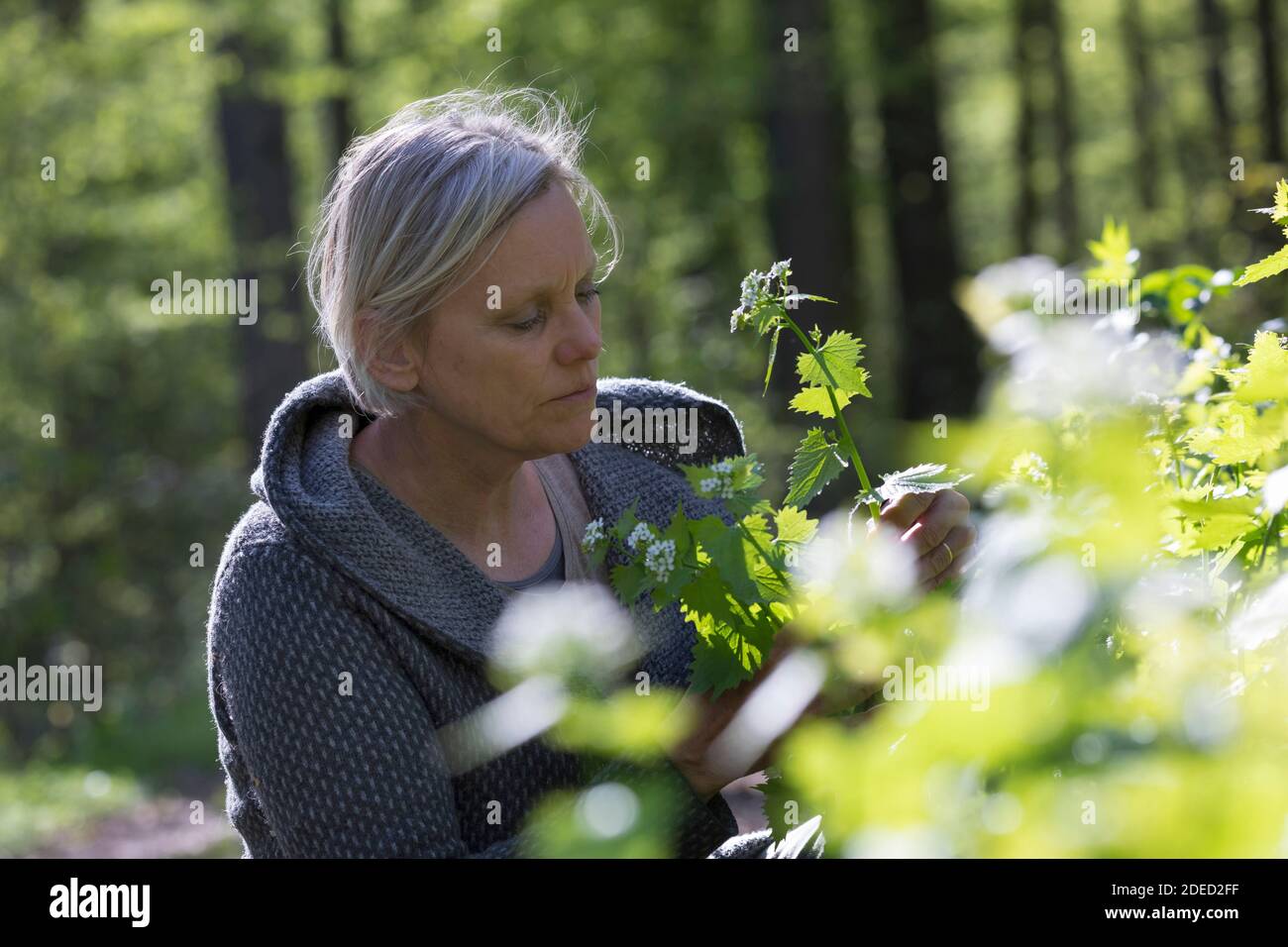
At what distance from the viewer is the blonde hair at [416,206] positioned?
2.22 m

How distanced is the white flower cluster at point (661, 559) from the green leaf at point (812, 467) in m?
0.14

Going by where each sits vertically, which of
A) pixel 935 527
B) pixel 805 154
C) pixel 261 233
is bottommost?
pixel 935 527

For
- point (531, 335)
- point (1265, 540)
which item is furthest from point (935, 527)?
point (531, 335)

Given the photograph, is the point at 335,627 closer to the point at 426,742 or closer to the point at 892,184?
the point at 426,742

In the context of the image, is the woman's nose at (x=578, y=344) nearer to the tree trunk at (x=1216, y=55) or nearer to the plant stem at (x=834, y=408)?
the plant stem at (x=834, y=408)

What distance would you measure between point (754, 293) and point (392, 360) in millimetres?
1027

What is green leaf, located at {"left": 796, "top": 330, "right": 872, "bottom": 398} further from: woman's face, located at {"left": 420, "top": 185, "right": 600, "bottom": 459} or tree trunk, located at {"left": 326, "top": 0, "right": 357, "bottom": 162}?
tree trunk, located at {"left": 326, "top": 0, "right": 357, "bottom": 162}

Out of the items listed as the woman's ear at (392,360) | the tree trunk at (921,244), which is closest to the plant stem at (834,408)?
the woman's ear at (392,360)

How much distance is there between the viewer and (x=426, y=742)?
195 cm

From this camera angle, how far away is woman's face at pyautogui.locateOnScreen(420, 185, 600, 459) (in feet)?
A: 7.23

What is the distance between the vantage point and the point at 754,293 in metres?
1.51

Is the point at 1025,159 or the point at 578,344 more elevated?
the point at 1025,159

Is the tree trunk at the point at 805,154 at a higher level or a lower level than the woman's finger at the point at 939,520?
higher

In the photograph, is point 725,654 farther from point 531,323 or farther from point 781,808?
point 531,323
